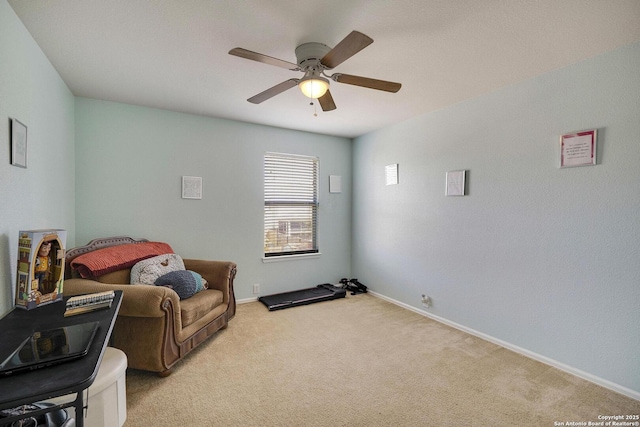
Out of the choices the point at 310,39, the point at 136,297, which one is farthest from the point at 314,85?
the point at 136,297

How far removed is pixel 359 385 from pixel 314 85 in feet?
7.08

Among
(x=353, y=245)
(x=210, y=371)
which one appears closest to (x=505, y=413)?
(x=210, y=371)

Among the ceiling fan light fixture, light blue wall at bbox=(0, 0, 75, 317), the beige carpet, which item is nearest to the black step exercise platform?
the beige carpet

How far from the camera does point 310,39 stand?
6.48 ft

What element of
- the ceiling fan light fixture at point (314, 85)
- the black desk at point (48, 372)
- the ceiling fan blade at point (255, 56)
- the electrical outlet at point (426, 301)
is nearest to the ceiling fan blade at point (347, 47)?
the ceiling fan light fixture at point (314, 85)

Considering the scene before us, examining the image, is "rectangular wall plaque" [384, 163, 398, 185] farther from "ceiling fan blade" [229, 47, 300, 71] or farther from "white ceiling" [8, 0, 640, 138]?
"ceiling fan blade" [229, 47, 300, 71]

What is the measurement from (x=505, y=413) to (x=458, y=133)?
2500 mm

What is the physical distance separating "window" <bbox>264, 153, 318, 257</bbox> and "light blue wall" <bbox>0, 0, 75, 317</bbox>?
84.6 inches

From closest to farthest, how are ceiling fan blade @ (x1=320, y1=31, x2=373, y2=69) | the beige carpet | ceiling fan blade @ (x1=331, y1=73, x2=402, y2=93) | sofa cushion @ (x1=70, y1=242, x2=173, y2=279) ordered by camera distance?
ceiling fan blade @ (x1=320, y1=31, x2=373, y2=69) < the beige carpet < ceiling fan blade @ (x1=331, y1=73, x2=402, y2=93) < sofa cushion @ (x1=70, y1=242, x2=173, y2=279)

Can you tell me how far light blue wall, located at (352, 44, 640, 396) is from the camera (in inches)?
82.0

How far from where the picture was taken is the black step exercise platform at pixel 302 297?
372 cm

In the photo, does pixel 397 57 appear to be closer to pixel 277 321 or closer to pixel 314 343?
pixel 314 343

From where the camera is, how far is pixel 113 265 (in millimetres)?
2514

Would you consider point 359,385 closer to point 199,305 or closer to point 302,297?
point 199,305
